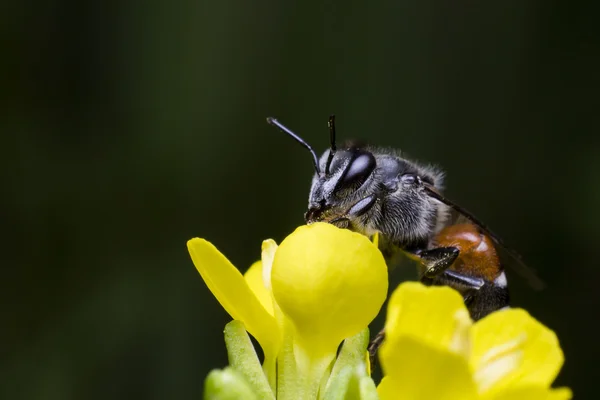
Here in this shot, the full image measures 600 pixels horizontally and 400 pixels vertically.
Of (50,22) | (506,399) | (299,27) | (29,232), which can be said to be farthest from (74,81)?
(506,399)

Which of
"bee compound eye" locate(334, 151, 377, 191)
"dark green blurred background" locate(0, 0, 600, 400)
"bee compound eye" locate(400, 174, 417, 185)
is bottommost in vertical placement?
"dark green blurred background" locate(0, 0, 600, 400)

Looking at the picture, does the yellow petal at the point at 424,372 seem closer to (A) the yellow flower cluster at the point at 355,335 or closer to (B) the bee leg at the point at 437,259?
(A) the yellow flower cluster at the point at 355,335

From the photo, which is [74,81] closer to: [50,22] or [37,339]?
[50,22]

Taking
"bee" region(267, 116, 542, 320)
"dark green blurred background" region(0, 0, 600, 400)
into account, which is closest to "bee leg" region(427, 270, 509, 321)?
"bee" region(267, 116, 542, 320)

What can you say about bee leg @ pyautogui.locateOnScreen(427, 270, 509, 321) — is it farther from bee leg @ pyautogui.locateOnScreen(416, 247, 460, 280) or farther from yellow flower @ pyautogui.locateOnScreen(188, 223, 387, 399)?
yellow flower @ pyautogui.locateOnScreen(188, 223, 387, 399)

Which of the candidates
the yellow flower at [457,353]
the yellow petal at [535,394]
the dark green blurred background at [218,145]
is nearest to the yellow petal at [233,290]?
the yellow flower at [457,353]

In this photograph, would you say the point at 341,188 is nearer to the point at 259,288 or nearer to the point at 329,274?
the point at 259,288
